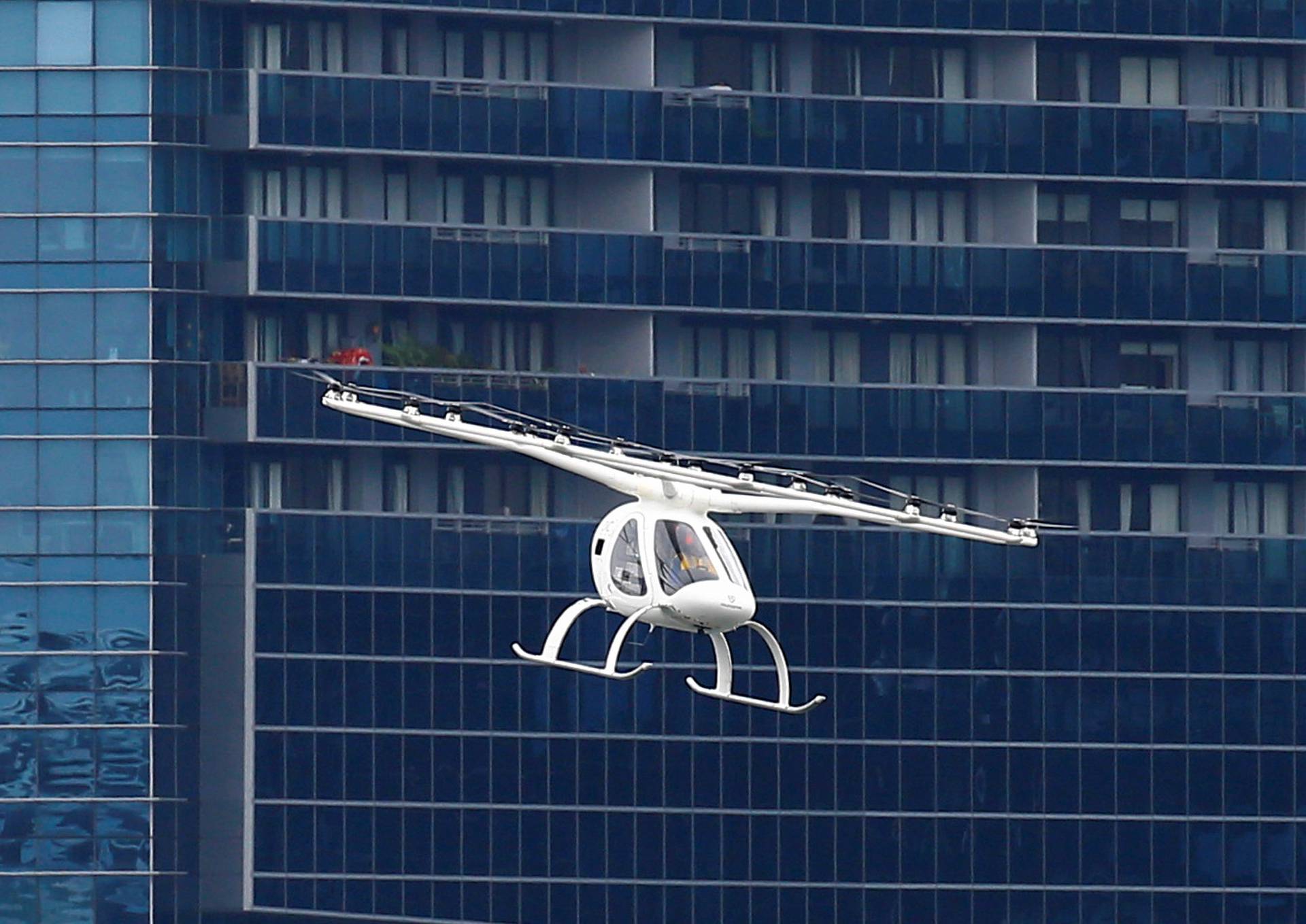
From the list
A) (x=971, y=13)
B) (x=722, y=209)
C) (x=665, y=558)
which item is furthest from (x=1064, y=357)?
(x=665, y=558)

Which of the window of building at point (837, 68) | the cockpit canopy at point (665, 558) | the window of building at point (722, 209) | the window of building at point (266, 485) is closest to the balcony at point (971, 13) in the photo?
the window of building at point (837, 68)

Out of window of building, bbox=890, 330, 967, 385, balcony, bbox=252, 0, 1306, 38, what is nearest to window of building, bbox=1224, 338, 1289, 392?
window of building, bbox=890, 330, 967, 385

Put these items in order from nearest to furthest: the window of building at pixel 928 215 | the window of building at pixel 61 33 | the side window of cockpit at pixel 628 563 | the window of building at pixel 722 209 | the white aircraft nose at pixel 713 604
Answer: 1. the white aircraft nose at pixel 713 604
2. the side window of cockpit at pixel 628 563
3. the window of building at pixel 61 33
4. the window of building at pixel 722 209
5. the window of building at pixel 928 215

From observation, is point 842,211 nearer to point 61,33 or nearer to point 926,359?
point 926,359

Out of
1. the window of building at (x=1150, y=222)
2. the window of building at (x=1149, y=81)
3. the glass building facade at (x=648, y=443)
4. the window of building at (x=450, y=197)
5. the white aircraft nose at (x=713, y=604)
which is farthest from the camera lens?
the window of building at (x=1150, y=222)

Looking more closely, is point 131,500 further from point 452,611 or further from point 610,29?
point 610,29

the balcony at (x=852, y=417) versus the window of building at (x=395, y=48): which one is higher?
the window of building at (x=395, y=48)

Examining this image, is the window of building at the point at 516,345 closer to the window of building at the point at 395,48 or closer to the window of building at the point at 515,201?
the window of building at the point at 515,201
